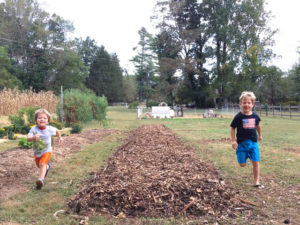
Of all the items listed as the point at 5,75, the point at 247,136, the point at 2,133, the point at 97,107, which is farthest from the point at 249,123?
the point at 5,75

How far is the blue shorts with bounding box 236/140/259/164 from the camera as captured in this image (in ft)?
15.6

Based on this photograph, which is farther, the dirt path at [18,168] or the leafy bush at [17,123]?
the leafy bush at [17,123]

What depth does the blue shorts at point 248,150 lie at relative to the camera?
4742 millimetres

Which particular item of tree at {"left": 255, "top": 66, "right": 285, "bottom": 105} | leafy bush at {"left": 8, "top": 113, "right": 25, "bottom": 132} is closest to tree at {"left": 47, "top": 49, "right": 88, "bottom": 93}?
tree at {"left": 255, "top": 66, "right": 285, "bottom": 105}

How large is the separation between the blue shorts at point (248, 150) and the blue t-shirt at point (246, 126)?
70mm

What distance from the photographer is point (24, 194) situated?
4.42m

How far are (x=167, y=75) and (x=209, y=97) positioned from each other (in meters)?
8.41

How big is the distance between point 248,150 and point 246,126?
411mm

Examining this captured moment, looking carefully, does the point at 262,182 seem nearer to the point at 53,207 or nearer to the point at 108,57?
the point at 53,207

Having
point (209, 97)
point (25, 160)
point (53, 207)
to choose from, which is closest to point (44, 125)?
point (53, 207)

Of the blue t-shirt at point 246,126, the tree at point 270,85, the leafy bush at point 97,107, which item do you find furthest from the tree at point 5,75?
the blue t-shirt at point 246,126

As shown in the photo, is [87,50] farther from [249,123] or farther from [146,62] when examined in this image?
[249,123]

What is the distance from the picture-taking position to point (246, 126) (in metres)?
4.82

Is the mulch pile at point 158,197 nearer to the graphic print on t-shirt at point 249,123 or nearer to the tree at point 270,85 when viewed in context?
the graphic print on t-shirt at point 249,123
